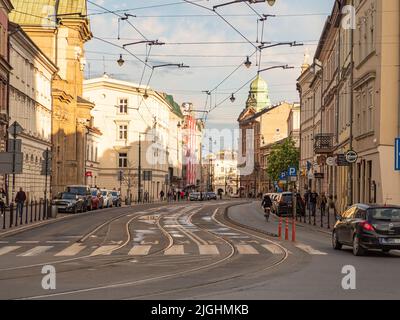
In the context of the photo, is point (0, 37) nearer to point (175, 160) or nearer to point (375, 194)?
point (375, 194)

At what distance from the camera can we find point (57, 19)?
7356 cm

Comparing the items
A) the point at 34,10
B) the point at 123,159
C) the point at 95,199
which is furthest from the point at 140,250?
the point at 123,159

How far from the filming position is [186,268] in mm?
17859

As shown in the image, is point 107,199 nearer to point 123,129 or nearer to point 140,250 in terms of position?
point 123,129

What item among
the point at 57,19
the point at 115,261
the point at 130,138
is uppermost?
the point at 57,19

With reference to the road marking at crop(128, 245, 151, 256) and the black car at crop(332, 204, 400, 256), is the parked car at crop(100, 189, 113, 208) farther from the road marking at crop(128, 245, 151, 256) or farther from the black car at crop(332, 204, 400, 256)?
the black car at crop(332, 204, 400, 256)

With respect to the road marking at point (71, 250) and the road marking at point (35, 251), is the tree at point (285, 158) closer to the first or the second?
the road marking at point (71, 250)

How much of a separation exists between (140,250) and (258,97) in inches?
6217

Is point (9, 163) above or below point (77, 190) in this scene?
above

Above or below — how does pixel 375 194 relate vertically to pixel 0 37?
→ below

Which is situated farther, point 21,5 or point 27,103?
point 21,5
